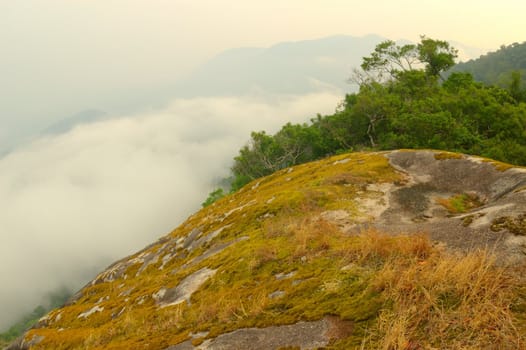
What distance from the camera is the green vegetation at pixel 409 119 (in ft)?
176

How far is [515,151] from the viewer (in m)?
48.2

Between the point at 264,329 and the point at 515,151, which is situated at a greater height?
the point at 264,329

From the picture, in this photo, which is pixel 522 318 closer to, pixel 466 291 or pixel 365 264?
pixel 466 291

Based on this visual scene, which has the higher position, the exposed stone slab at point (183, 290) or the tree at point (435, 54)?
the tree at point (435, 54)

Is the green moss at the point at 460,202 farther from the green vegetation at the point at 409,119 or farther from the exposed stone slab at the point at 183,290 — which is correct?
the green vegetation at the point at 409,119

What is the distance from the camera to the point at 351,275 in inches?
484

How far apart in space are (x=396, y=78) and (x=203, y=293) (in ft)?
275

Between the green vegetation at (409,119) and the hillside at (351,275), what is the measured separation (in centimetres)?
2459

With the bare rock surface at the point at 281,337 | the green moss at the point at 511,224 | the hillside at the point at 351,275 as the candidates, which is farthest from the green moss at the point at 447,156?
the bare rock surface at the point at 281,337

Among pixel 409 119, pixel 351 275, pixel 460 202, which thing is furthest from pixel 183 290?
pixel 409 119

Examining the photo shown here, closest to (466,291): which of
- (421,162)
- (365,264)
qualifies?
(365,264)

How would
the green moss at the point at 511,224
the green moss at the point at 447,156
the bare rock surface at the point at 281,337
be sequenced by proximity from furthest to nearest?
the green moss at the point at 447,156, the green moss at the point at 511,224, the bare rock surface at the point at 281,337

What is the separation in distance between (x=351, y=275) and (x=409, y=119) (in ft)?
165

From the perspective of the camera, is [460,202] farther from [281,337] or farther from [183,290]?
[183,290]
